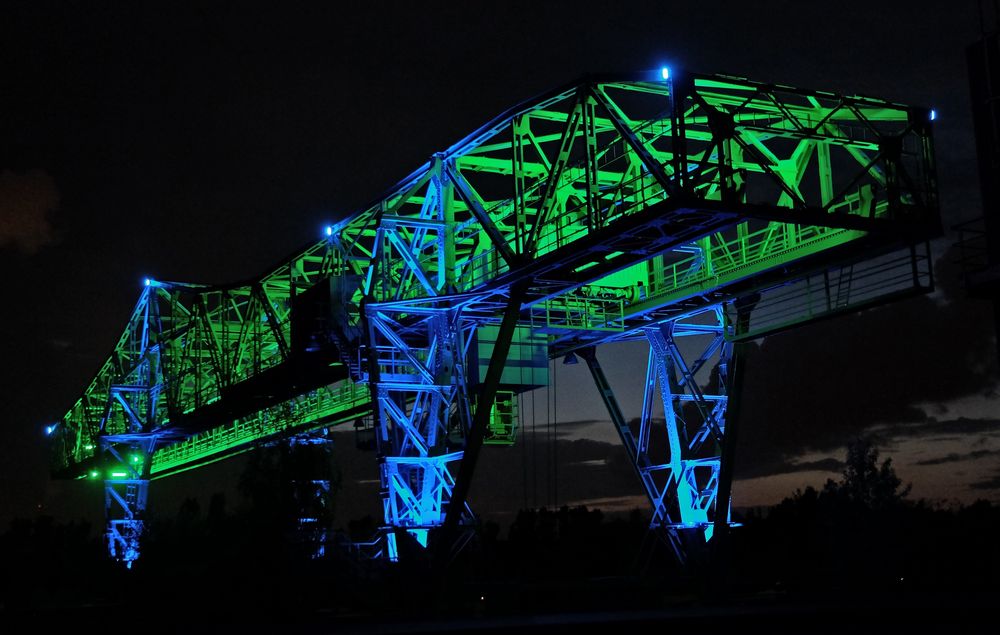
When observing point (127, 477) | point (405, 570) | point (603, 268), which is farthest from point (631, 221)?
point (127, 477)

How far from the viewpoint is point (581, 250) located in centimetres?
3278

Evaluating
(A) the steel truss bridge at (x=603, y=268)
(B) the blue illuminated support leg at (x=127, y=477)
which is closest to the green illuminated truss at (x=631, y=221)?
(A) the steel truss bridge at (x=603, y=268)

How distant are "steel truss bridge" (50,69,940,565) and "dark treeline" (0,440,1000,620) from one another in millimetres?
1992

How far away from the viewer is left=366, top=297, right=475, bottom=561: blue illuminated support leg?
4034cm

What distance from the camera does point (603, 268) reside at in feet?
113

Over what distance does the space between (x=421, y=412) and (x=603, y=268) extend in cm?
1080

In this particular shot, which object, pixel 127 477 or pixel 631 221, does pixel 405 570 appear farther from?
pixel 127 477

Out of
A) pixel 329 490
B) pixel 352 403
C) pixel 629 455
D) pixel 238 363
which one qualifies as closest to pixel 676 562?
pixel 629 455

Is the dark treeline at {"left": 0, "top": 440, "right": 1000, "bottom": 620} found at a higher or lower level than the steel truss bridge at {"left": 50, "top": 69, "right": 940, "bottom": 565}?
lower

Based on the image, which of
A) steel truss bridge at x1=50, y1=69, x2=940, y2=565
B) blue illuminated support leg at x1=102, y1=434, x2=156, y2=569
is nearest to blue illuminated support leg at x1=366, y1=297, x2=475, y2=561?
steel truss bridge at x1=50, y1=69, x2=940, y2=565

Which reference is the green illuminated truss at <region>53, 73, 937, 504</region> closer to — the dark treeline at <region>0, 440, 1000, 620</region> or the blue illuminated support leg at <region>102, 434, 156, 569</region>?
the dark treeline at <region>0, 440, 1000, 620</region>

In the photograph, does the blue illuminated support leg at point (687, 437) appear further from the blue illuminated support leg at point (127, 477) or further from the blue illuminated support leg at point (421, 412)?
the blue illuminated support leg at point (127, 477)

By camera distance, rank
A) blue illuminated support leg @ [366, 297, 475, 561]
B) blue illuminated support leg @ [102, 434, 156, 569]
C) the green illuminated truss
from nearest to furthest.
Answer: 1. the green illuminated truss
2. blue illuminated support leg @ [366, 297, 475, 561]
3. blue illuminated support leg @ [102, 434, 156, 569]

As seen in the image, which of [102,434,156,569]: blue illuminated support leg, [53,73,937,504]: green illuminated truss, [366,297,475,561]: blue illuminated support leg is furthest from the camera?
[102,434,156,569]: blue illuminated support leg
